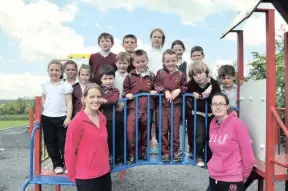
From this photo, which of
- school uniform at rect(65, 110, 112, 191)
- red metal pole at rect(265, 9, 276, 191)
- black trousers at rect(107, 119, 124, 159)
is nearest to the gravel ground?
black trousers at rect(107, 119, 124, 159)

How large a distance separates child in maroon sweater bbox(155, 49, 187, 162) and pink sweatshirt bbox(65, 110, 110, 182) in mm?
996

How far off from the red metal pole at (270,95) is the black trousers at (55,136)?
7.75ft

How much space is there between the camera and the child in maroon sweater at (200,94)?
4055 millimetres

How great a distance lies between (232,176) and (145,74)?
1.57m

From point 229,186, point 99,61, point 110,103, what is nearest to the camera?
point 229,186

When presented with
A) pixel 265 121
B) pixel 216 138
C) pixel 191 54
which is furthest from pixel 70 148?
pixel 191 54

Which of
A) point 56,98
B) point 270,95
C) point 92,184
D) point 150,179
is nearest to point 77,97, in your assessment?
point 56,98

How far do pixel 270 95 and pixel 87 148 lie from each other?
1.90 meters

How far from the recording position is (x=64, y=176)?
14.5 feet

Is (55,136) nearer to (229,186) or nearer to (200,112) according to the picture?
(200,112)

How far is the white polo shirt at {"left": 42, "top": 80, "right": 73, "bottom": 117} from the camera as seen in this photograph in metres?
4.30

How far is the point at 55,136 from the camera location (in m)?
4.48

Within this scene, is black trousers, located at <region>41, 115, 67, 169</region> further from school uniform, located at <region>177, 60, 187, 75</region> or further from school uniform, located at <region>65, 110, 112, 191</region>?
school uniform, located at <region>177, 60, 187, 75</region>

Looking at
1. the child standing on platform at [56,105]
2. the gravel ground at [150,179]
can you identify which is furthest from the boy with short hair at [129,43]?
the gravel ground at [150,179]
